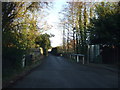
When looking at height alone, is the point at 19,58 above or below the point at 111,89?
above

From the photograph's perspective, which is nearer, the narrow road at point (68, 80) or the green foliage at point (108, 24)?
the narrow road at point (68, 80)

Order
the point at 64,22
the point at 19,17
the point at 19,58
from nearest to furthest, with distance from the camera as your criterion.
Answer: the point at 19,58
the point at 19,17
the point at 64,22

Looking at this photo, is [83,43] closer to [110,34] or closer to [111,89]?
[110,34]

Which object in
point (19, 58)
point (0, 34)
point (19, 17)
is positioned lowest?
point (19, 58)

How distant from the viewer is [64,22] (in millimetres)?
39375

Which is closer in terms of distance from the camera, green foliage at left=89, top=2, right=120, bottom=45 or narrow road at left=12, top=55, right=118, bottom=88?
narrow road at left=12, top=55, right=118, bottom=88

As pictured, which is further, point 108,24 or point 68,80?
point 108,24

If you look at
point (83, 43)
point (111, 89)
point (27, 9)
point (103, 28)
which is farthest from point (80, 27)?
point (111, 89)

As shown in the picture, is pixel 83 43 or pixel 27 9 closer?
pixel 27 9

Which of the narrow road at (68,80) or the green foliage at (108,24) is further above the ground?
the green foliage at (108,24)

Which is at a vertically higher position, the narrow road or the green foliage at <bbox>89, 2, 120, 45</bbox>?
the green foliage at <bbox>89, 2, 120, 45</bbox>

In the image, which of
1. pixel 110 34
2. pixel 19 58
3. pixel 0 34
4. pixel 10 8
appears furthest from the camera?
pixel 110 34

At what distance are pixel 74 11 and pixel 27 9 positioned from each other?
64.7ft

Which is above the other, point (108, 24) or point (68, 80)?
point (108, 24)
